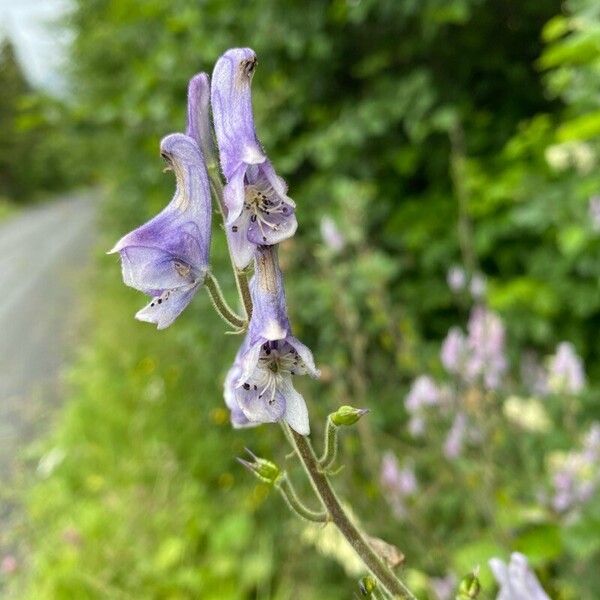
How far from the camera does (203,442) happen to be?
4.49 meters

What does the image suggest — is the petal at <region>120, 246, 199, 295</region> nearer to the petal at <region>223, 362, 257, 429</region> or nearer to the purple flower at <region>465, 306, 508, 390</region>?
the petal at <region>223, 362, 257, 429</region>

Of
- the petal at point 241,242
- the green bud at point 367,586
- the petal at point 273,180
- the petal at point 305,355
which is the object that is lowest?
the green bud at point 367,586

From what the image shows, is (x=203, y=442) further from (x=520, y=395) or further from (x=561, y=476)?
(x=561, y=476)

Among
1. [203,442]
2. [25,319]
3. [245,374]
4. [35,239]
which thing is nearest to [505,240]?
[203,442]

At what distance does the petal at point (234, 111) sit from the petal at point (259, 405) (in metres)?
0.23

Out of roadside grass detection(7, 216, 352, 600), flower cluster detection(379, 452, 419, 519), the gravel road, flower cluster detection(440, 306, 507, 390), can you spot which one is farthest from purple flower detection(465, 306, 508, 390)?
the gravel road

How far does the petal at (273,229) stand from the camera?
2.55 ft

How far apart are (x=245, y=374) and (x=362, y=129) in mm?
2735

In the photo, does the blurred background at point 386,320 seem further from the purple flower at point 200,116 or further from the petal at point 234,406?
the purple flower at point 200,116

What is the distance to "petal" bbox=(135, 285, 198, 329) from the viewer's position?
85cm

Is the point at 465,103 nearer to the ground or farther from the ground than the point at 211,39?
nearer to the ground

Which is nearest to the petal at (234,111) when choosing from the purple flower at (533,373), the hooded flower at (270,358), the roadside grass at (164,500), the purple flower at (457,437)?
the hooded flower at (270,358)

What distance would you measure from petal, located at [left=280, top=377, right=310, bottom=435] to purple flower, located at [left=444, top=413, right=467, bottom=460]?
1.90m

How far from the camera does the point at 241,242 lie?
0.80m
